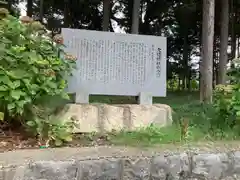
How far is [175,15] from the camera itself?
15.6 metres

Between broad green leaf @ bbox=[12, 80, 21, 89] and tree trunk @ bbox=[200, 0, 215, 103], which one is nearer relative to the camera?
broad green leaf @ bbox=[12, 80, 21, 89]

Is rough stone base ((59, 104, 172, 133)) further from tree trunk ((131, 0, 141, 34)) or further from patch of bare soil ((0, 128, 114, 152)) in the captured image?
tree trunk ((131, 0, 141, 34))

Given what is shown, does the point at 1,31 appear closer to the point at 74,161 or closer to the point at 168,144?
the point at 74,161

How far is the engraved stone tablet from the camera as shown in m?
3.84

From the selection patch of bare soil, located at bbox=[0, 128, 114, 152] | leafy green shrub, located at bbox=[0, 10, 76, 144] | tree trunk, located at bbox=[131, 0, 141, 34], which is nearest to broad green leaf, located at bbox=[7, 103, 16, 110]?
leafy green shrub, located at bbox=[0, 10, 76, 144]

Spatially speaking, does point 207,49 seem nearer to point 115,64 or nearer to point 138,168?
point 115,64

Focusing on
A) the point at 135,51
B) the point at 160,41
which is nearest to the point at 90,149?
the point at 135,51

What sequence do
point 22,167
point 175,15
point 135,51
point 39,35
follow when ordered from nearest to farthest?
1. point 22,167
2. point 39,35
3. point 135,51
4. point 175,15

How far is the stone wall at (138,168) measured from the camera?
7.97 ft

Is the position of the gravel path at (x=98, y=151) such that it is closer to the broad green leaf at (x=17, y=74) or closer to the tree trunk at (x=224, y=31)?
the broad green leaf at (x=17, y=74)

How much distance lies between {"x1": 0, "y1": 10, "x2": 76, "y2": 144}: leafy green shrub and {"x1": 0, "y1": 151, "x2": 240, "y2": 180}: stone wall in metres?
0.56

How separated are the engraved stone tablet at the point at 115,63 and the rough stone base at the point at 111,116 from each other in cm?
26

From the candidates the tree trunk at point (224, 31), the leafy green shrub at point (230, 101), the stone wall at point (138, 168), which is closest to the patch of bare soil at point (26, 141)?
the stone wall at point (138, 168)

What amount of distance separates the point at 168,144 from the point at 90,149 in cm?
80
